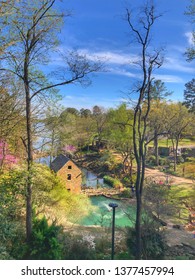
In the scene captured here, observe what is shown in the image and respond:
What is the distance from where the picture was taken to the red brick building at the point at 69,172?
1802 centimetres

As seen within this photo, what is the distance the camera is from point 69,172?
18375mm

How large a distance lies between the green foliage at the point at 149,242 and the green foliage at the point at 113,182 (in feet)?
48.6

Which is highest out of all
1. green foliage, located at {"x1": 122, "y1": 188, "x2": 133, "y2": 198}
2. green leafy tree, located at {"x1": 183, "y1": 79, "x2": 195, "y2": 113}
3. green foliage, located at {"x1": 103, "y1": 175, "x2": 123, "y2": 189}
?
green leafy tree, located at {"x1": 183, "y1": 79, "x2": 195, "y2": 113}

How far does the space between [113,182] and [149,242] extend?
15.9 m

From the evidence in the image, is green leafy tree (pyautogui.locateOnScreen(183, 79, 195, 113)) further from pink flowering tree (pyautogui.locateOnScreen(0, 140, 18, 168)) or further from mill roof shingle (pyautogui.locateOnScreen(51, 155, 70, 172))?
pink flowering tree (pyautogui.locateOnScreen(0, 140, 18, 168))

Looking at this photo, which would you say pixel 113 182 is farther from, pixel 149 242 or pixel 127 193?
pixel 149 242

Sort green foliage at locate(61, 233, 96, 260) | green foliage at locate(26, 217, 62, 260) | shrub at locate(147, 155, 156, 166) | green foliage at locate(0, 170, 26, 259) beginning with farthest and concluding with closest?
shrub at locate(147, 155, 156, 166) < green foliage at locate(61, 233, 96, 260) < green foliage at locate(26, 217, 62, 260) < green foliage at locate(0, 170, 26, 259)

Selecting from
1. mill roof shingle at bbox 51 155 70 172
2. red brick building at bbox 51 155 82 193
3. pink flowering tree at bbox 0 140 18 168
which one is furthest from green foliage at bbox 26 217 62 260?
mill roof shingle at bbox 51 155 70 172

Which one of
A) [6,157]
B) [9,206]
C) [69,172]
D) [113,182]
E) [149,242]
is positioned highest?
[6,157]

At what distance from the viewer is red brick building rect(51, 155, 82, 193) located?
1802cm

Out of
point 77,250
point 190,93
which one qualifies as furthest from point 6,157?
point 190,93

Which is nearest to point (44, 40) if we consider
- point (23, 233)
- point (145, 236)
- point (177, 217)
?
point (23, 233)

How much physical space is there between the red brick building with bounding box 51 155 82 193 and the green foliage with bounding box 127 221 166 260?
37.9 ft

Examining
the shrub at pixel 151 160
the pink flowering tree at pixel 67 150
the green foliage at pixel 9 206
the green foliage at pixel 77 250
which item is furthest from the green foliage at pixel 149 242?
the shrub at pixel 151 160
